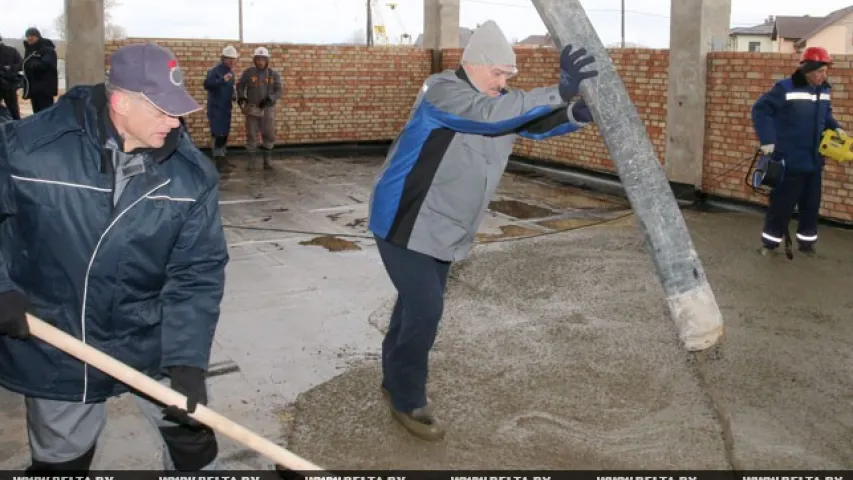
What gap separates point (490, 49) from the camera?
3717 mm

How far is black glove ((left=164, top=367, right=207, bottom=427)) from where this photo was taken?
2.66 meters

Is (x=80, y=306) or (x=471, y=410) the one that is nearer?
(x=80, y=306)

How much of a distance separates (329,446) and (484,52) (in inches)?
75.1

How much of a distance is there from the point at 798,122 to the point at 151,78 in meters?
6.33

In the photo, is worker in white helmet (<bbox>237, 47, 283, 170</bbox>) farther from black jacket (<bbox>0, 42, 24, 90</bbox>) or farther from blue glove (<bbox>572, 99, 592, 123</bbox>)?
blue glove (<bbox>572, 99, 592, 123</bbox>)

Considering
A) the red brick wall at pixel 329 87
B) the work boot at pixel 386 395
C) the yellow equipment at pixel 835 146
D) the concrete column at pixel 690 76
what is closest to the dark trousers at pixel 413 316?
the work boot at pixel 386 395

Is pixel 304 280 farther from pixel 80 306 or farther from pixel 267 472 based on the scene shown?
pixel 80 306

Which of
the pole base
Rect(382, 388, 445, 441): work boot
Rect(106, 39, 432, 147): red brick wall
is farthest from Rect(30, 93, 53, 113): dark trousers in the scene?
the pole base

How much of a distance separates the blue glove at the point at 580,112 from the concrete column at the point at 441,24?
13.6 metres

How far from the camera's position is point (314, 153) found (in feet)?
52.4

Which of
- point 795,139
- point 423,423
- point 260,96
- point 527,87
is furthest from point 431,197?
point 527,87

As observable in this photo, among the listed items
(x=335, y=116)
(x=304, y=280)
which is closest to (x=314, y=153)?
(x=335, y=116)

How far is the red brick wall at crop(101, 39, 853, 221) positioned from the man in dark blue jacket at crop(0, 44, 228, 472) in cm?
798

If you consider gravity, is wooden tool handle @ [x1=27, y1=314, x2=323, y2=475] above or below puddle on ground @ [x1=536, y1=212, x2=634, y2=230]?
above
